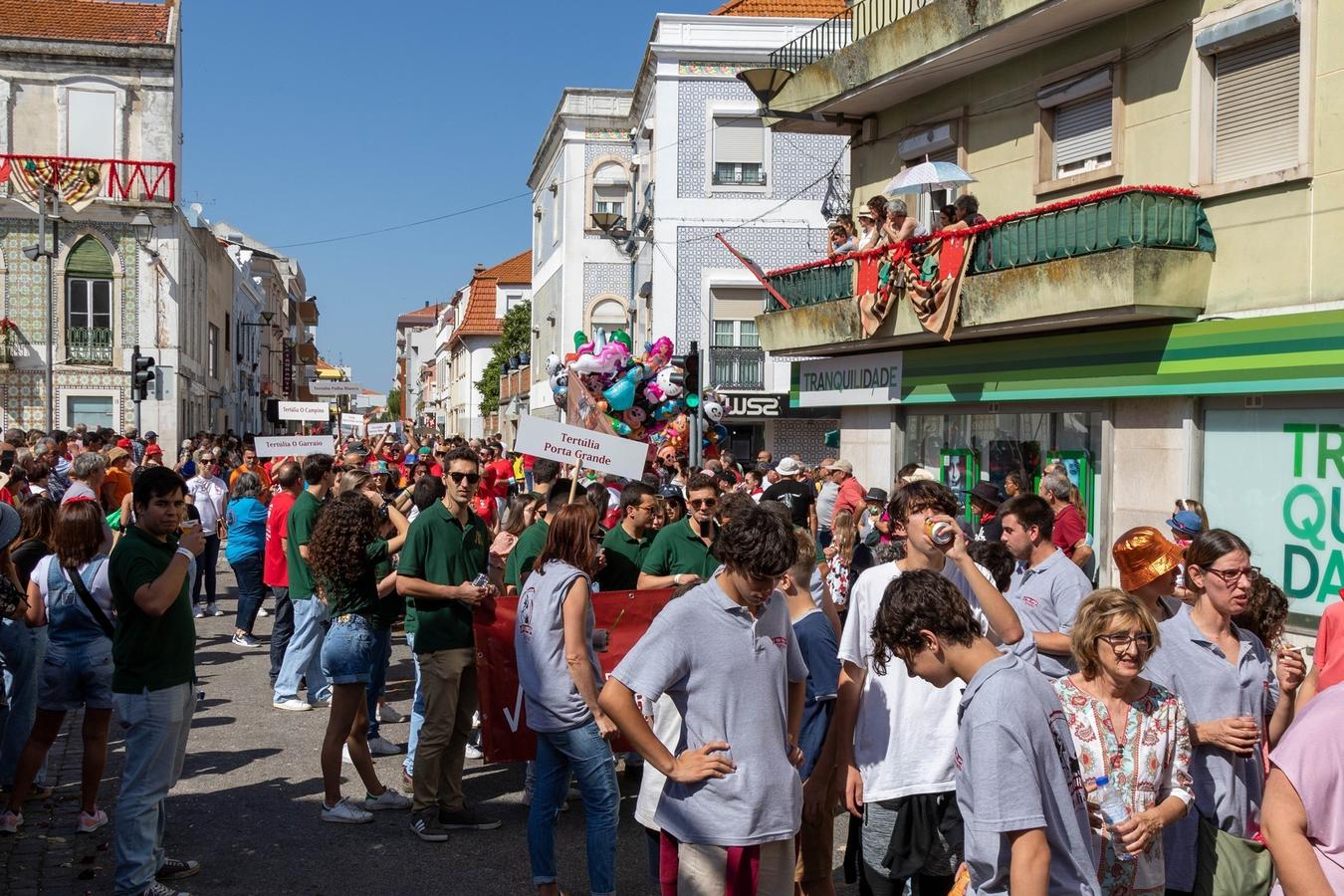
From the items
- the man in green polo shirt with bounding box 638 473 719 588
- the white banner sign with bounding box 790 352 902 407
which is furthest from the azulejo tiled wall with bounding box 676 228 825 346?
the man in green polo shirt with bounding box 638 473 719 588

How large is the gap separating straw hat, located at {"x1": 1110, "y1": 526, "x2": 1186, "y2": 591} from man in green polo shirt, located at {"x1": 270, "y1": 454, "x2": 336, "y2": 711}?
223 inches

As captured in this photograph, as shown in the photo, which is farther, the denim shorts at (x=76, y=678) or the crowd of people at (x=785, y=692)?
the denim shorts at (x=76, y=678)

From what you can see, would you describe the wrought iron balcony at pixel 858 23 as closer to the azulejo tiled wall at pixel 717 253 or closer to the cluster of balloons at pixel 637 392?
the cluster of balloons at pixel 637 392

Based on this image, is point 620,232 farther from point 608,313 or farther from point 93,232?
point 93,232

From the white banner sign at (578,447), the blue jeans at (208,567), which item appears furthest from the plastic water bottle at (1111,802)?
the blue jeans at (208,567)

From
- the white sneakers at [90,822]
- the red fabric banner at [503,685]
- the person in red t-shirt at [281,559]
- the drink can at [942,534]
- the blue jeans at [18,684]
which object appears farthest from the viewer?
the person in red t-shirt at [281,559]

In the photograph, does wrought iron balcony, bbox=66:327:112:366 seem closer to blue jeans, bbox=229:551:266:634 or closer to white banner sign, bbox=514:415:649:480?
blue jeans, bbox=229:551:266:634

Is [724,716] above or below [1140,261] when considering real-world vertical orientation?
below

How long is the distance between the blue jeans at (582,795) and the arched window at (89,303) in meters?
32.6

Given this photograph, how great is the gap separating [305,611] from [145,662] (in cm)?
414

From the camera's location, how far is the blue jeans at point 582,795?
5.46m

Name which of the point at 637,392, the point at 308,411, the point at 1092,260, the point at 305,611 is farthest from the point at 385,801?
the point at 308,411

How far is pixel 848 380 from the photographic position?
19.0 metres

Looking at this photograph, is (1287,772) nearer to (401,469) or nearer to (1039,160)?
(1039,160)
